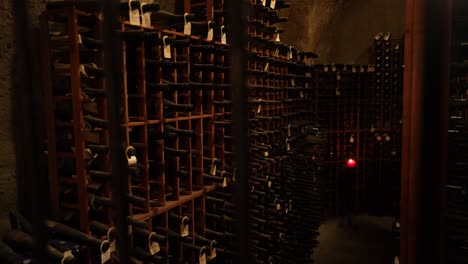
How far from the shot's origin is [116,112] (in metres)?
0.66

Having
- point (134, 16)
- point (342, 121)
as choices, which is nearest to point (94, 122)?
point (134, 16)

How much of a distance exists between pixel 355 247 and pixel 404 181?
4384 mm

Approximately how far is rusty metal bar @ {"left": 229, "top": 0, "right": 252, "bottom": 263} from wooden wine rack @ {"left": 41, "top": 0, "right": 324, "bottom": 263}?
108cm

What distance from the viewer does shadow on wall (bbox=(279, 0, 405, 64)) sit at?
675 centimetres

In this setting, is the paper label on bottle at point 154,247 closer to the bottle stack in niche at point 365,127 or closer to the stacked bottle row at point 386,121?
the bottle stack in niche at point 365,127

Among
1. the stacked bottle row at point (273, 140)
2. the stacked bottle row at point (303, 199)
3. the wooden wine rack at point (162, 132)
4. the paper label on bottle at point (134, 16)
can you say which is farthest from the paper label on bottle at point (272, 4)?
the paper label on bottle at point (134, 16)

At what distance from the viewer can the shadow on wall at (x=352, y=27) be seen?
6.75 meters

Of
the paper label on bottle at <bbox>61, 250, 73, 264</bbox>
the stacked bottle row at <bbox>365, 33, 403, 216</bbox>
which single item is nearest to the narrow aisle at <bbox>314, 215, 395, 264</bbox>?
the stacked bottle row at <bbox>365, 33, 403, 216</bbox>

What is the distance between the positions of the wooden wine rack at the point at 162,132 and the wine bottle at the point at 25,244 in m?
0.17

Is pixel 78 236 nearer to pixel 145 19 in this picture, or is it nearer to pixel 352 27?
pixel 145 19

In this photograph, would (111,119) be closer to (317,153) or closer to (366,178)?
(317,153)

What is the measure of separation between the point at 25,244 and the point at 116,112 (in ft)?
4.86

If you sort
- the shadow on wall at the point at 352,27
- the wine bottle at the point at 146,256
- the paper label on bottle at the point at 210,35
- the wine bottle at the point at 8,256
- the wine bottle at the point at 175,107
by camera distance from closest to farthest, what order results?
1. the wine bottle at the point at 8,256
2. the wine bottle at the point at 146,256
3. the wine bottle at the point at 175,107
4. the paper label on bottle at the point at 210,35
5. the shadow on wall at the point at 352,27

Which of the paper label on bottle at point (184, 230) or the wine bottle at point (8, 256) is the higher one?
the wine bottle at point (8, 256)
